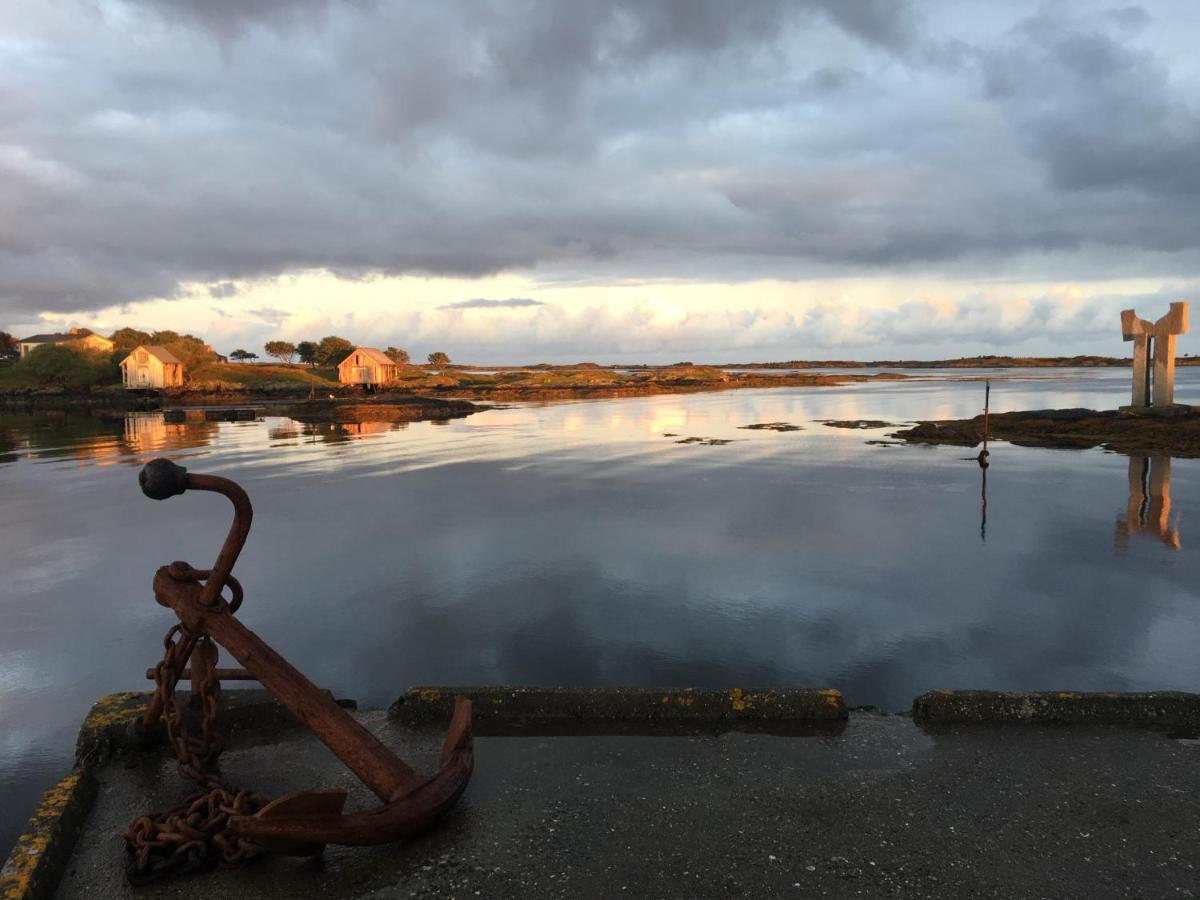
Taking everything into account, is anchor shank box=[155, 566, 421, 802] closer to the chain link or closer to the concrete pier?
the chain link

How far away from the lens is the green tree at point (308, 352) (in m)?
162

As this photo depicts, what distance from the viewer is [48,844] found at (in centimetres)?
461

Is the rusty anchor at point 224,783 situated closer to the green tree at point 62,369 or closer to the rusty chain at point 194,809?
the rusty chain at point 194,809

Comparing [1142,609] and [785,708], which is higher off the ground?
A: [785,708]

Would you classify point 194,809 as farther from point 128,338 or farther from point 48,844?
point 128,338

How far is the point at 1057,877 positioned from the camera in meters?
4.41

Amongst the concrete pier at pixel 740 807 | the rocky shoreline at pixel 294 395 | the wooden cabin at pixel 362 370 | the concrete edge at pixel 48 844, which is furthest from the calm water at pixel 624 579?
the wooden cabin at pixel 362 370

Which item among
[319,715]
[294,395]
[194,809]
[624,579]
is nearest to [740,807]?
[319,715]

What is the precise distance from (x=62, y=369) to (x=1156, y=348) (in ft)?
406

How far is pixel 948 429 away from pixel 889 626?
106ft

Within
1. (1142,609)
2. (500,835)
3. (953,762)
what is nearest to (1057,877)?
(953,762)

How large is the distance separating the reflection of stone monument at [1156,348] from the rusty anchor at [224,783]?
3999cm

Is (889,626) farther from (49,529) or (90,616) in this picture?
(49,529)

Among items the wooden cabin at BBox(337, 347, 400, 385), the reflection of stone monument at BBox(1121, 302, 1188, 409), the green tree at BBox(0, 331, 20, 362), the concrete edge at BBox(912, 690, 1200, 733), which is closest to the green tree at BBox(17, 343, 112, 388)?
the wooden cabin at BBox(337, 347, 400, 385)
